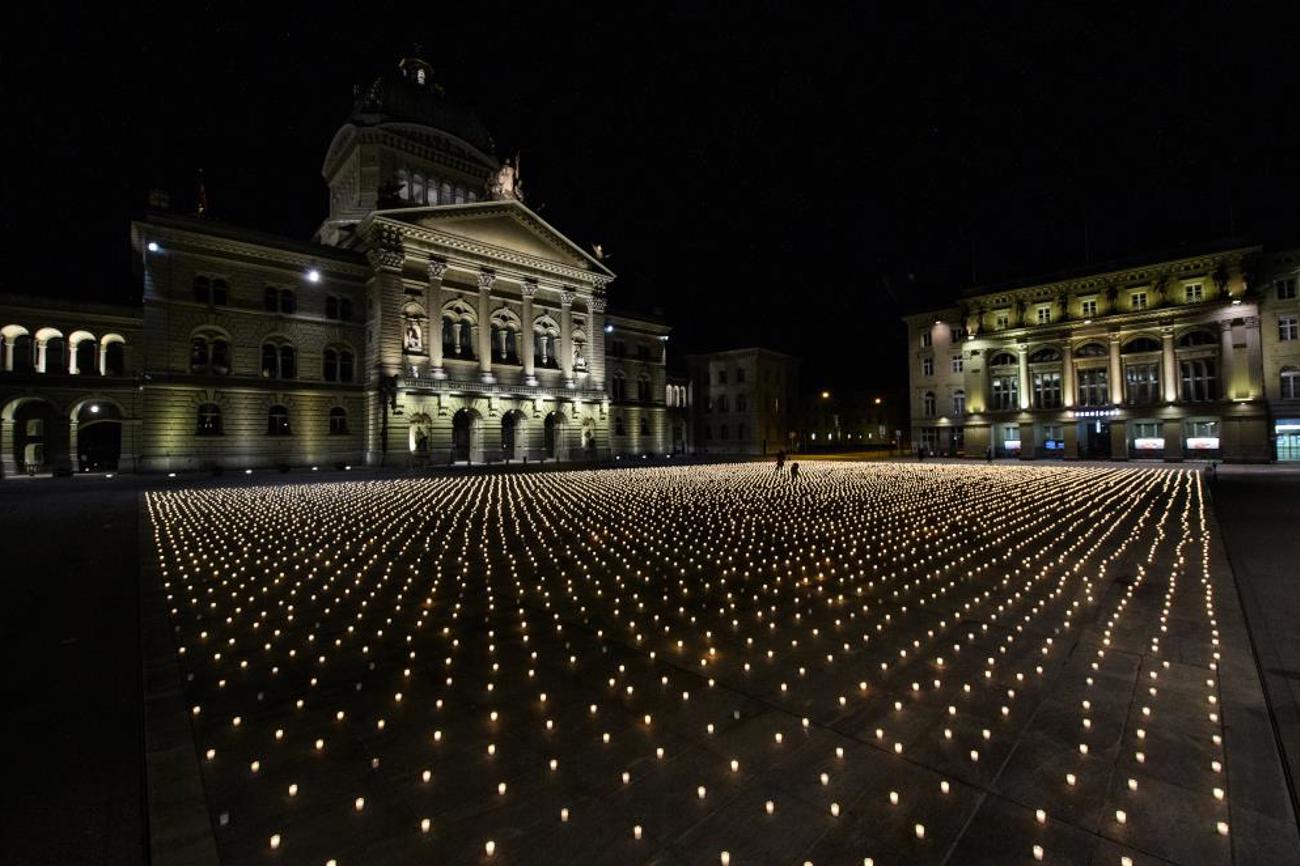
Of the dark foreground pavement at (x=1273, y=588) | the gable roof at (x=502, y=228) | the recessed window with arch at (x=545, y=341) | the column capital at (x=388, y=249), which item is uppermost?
the gable roof at (x=502, y=228)

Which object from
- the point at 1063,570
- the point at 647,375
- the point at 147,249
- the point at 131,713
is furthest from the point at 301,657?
the point at 647,375

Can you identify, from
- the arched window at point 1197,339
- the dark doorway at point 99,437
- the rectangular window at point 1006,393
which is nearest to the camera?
the dark doorway at point 99,437

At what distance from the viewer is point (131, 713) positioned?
4.52m

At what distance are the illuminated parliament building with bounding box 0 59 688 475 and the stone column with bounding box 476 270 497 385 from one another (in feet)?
0.36

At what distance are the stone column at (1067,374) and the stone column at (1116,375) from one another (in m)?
2.59

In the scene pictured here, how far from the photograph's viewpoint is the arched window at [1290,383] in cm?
3822

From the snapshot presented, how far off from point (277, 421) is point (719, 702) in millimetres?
41099

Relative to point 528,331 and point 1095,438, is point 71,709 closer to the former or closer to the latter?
point 528,331

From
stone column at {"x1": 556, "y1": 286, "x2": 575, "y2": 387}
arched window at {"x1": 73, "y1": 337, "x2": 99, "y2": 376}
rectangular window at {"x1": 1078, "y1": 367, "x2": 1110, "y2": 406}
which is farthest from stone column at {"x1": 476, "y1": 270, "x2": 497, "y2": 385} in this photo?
rectangular window at {"x1": 1078, "y1": 367, "x2": 1110, "y2": 406}

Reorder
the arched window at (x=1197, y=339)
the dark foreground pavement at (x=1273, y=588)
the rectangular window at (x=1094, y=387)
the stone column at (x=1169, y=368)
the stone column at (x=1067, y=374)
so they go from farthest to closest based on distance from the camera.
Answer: the stone column at (x=1067, y=374) < the rectangular window at (x=1094, y=387) < the stone column at (x=1169, y=368) < the arched window at (x=1197, y=339) < the dark foreground pavement at (x=1273, y=588)

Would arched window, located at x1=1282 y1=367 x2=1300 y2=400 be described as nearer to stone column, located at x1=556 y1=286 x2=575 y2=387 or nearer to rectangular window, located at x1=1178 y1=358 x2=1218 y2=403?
rectangular window, located at x1=1178 y1=358 x2=1218 y2=403

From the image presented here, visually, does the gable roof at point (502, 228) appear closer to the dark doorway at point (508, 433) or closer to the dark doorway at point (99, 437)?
the dark doorway at point (508, 433)

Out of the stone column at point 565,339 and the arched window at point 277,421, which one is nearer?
the arched window at point 277,421

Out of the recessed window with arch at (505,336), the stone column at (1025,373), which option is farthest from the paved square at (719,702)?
the stone column at (1025,373)
